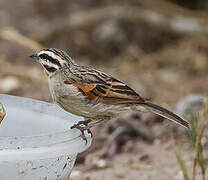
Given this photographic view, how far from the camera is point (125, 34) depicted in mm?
10789

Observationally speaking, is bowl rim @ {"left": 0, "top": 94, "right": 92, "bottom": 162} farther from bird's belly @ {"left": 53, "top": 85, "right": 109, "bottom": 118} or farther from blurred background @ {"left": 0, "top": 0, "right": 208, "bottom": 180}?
blurred background @ {"left": 0, "top": 0, "right": 208, "bottom": 180}

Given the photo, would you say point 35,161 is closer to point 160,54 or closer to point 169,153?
point 169,153

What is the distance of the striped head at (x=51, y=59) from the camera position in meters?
5.13

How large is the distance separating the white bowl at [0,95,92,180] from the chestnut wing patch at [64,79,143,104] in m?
0.29

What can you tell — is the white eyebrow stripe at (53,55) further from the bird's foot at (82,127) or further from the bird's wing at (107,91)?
the bird's foot at (82,127)

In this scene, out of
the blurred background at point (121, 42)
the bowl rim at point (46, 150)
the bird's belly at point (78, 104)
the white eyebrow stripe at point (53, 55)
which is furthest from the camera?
the blurred background at point (121, 42)

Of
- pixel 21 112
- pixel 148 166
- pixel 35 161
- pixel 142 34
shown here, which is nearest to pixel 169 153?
pixel 148 166

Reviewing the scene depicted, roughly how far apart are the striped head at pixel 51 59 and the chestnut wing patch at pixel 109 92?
0.20m

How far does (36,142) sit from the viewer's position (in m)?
3.91

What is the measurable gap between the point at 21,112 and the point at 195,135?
1450 mm

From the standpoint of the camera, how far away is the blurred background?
904cm

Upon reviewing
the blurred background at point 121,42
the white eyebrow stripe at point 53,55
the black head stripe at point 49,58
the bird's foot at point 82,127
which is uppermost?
the blurred background at point 121,42

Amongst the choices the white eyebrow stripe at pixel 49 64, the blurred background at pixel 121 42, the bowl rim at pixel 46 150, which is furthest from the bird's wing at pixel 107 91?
the blurred background at pixel 121 42

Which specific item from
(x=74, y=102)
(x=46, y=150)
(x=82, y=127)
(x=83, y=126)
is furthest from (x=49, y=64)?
(x=46, y=150)
